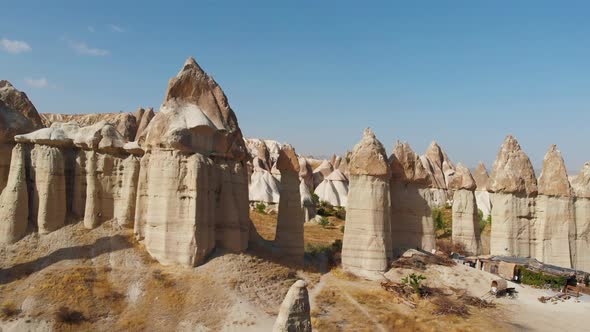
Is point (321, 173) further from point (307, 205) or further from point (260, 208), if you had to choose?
point (307, 205)

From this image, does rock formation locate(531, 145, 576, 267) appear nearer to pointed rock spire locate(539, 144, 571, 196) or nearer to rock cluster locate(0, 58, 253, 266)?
pointed rock spire locate(539, 144, 571, 196)

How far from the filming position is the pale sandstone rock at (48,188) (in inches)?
805

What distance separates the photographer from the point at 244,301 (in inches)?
714

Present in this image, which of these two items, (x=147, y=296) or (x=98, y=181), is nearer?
(x=147, y=296)

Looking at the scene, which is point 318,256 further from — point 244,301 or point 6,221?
point 6,221

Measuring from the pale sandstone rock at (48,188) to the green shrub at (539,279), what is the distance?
2097 cm

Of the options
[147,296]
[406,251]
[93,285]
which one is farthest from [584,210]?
[93,285]

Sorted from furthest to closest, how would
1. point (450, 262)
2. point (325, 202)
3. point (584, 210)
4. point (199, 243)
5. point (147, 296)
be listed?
point (325, 202), point (584, 210), point (450, 262), point (199, 243), point (147, 296)

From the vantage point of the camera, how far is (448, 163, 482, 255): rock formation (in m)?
29.9

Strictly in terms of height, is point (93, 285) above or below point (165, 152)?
below

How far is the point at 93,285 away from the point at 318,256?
1154 cm

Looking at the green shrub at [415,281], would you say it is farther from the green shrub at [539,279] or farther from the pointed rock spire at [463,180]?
the pointed rock spire at [463,180]

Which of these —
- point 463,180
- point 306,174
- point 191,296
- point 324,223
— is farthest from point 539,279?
point 306,174

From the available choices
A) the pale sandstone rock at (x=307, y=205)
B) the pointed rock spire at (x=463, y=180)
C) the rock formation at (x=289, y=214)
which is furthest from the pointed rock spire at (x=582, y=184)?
the pale sandstone rock at (x=307, y=205)
